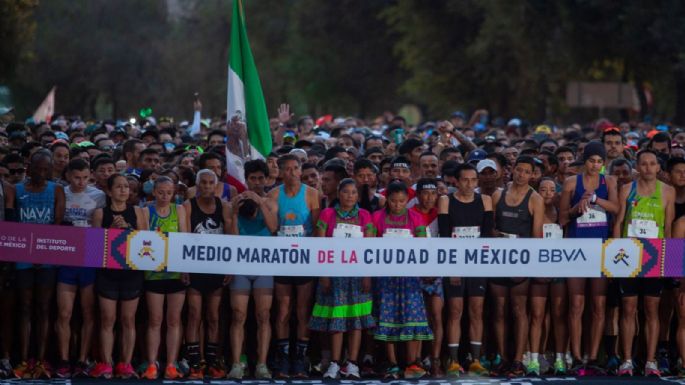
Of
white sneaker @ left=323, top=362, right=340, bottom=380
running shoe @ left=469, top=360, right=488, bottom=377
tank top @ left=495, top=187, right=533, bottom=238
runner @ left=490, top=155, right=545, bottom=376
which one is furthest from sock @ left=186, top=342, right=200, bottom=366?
tank top @ left=495, top=187, right=533, bottom=238

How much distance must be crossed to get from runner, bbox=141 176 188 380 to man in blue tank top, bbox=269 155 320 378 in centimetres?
84

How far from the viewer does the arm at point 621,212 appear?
38.7 ft

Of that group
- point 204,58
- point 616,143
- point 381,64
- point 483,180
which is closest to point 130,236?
point 483,180

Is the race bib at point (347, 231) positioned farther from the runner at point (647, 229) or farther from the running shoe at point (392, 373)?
the runner at point (647, 229)

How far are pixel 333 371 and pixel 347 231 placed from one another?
119 centimetres

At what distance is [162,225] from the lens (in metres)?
11.6

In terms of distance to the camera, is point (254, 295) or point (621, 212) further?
point (621, 212)

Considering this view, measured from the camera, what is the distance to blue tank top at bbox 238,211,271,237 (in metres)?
11.8

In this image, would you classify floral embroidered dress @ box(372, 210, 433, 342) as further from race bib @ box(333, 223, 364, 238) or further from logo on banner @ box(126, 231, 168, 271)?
logo on banner @ box(126, 231, 168, 271)

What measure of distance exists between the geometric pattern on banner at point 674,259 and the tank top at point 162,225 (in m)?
4.11

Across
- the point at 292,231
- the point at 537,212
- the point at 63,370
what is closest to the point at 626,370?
the point at 537,212

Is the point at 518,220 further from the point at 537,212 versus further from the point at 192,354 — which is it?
the point at 192,354

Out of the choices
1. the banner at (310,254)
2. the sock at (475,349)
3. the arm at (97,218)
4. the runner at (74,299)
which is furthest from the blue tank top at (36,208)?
the sock at (475,349)

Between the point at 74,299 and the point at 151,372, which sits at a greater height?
the point at 74,299
